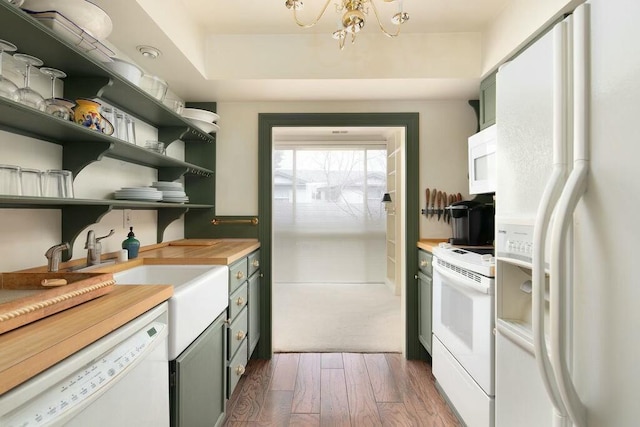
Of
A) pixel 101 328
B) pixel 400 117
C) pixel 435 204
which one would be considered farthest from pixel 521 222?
pixel 400 117

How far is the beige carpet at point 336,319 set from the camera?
2832 mm

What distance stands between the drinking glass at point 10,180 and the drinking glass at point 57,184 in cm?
11

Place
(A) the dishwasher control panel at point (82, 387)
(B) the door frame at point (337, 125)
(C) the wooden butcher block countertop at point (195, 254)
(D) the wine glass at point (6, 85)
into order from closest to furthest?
(A) the dishwasher control panel at point (82, 387) < (D) the wine glass at point (6, 85) < (C) the wooden butcher block countertop at point (195, 254) < (B) the door frame at point (337, 125)

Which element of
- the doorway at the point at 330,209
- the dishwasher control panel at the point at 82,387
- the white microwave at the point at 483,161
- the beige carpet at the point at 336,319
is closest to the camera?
the dishwasher control panel at the point at 82,387

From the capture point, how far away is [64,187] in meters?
1.26

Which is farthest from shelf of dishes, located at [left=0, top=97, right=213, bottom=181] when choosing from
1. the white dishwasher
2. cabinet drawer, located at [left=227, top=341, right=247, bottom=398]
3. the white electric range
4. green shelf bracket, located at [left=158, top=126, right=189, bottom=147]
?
the white electric range

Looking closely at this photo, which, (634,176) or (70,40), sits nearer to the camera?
(634,176)

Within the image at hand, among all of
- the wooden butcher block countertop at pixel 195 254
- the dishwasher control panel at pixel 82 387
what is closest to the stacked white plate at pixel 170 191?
the wooden butcher block countertop at pixel 195 254

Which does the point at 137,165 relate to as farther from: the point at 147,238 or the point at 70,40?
the point at 70,40

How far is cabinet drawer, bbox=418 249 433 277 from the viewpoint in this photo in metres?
2.35

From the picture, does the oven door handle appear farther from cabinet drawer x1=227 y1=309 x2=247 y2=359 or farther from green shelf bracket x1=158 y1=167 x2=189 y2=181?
green shelf bracket x1=158 y1=167 x2=189 y2=181

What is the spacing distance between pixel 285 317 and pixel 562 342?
304 cm

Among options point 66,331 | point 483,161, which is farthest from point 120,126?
point 483,161

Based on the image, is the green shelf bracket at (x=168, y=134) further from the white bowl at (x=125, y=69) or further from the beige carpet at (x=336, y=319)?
the beige carpet at (x=336, y=319)
